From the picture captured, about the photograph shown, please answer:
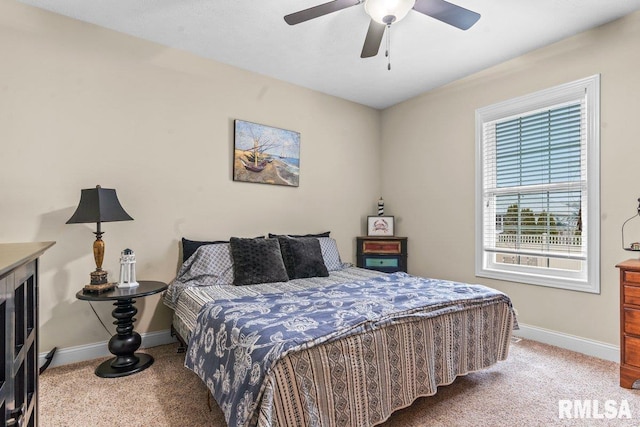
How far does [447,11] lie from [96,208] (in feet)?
8.66

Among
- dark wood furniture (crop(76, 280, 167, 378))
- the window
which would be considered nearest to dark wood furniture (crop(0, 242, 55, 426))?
dark wood furniture (crop(76, 280, 167, 378))

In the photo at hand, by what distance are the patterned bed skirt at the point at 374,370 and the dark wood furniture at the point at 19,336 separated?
2.64 feet

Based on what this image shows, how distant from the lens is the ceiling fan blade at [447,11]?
6.16 ft

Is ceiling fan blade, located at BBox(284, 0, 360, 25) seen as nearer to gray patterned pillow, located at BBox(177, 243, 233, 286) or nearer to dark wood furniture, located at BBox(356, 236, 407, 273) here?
gray patterned pillow, located at BBox(177, 243, 233, 286)

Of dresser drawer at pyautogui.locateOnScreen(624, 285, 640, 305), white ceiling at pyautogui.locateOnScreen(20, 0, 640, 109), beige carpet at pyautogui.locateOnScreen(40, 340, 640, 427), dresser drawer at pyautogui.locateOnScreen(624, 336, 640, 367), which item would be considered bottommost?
beige carpet at pyautogui.locateOnScreen(40, 340, 640, 427)

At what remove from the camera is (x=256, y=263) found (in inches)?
115

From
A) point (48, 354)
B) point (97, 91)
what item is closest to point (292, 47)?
point (97, 91)

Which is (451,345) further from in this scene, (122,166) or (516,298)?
(122,166)

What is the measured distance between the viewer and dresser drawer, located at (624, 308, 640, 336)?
2168 millimetres

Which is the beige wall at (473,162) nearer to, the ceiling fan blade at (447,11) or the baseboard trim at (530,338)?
the baseboard trim at (530,338)

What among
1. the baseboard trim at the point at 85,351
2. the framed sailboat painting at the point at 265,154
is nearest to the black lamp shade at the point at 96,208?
the baseboard trim at the point at 85,351

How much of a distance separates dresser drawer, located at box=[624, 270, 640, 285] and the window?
0.55 meters

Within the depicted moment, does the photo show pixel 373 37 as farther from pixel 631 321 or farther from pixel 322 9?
pixel 631 321

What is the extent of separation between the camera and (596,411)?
1.95m
